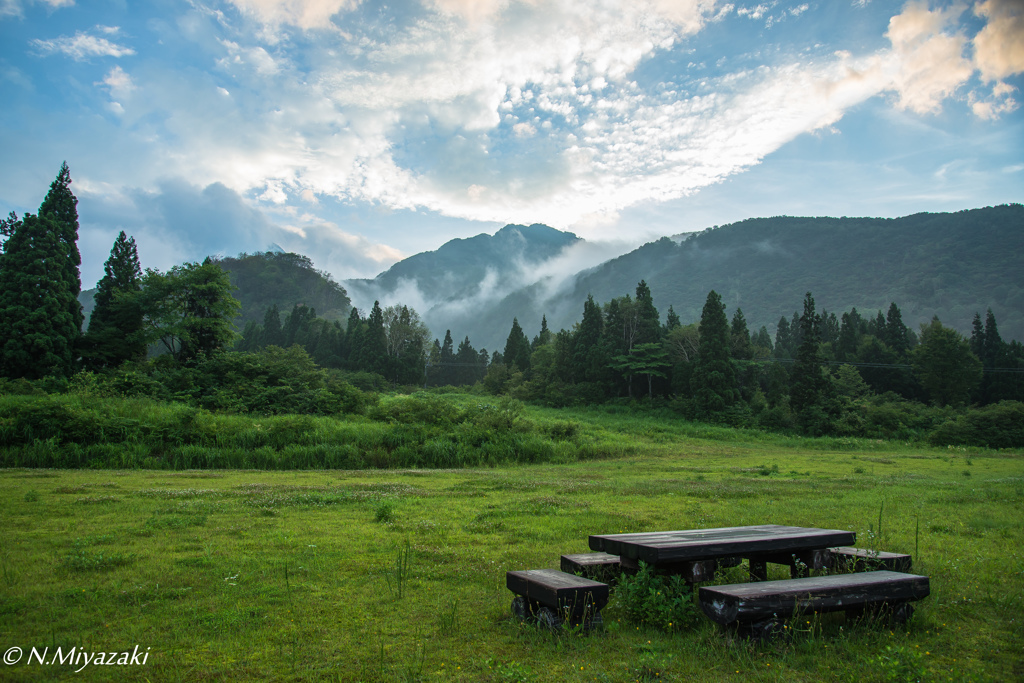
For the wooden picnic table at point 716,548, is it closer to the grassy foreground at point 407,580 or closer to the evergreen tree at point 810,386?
the grassy foreground at point 407,580

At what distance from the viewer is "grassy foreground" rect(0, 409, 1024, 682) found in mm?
3514

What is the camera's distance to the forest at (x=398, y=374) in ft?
58.6

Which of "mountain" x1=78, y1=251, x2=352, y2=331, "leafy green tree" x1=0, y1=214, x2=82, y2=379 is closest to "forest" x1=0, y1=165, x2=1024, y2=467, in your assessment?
"leafy green tree" x1=0, y1=214, x2=82, y2=379

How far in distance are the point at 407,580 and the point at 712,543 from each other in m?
3.00

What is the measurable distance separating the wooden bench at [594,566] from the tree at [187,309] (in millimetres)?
36758

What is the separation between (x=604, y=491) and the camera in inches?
463

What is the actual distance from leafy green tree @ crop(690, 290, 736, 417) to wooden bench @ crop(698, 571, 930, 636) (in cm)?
4026

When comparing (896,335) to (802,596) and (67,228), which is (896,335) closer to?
(802,596)

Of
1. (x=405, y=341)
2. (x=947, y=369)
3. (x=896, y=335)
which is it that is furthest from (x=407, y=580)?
(x=896, y=335)

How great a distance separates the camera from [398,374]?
70.8 m

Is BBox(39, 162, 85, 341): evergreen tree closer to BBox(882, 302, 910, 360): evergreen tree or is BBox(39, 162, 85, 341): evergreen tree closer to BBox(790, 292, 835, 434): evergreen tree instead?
BBox(790, 292, 835, 434): evergreen tree

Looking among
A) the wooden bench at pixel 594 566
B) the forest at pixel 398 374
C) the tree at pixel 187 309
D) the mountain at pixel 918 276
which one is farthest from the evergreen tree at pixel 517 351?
the mountain at pixel 918 276

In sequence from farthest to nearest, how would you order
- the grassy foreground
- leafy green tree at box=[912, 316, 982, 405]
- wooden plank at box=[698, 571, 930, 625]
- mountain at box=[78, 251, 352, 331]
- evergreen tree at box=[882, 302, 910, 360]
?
mountain at box=[78, 251, 352, 331] → evergreen tree at box=[882, 302, 910, 360] → leafy green tree at box=[912, 316, 982, 405] → wooden plank at box=[698, 571, 930, 625] → the grassy foreground

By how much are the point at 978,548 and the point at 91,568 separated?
10.2m
